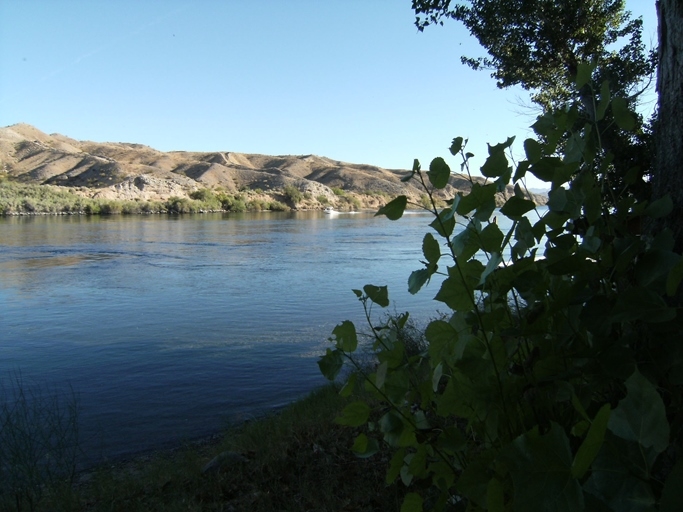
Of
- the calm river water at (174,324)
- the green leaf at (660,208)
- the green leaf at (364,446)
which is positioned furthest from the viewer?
the calm river water at (174,324)

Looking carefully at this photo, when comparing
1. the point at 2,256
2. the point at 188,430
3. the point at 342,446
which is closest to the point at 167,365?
the point at 188,430

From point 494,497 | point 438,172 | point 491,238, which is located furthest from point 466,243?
point 494,497

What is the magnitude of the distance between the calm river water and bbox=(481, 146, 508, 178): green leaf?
6132mm

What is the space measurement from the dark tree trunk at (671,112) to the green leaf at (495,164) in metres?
0.40

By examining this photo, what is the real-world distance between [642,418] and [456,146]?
713mm

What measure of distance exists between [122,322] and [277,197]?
6962 centimetres

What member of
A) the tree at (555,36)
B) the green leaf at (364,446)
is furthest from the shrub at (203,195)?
the green leaf at (364,446)

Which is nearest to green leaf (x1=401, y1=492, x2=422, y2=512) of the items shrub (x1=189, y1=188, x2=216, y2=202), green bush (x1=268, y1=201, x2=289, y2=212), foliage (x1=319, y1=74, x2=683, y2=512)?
foliage (x1=319, y1=74, x2=683, y2=512)

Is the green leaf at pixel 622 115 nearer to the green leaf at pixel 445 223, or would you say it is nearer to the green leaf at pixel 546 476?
the green leaf at pixel 445 223

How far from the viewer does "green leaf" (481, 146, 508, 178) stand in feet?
4.22

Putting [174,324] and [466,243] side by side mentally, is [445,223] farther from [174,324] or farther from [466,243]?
[174,324]

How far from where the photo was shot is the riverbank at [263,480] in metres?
3.42

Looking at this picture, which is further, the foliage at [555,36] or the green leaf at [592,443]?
the foliage at [555,36]

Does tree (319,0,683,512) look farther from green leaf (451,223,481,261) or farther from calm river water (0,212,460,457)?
calm river water (0,212,460,457)
